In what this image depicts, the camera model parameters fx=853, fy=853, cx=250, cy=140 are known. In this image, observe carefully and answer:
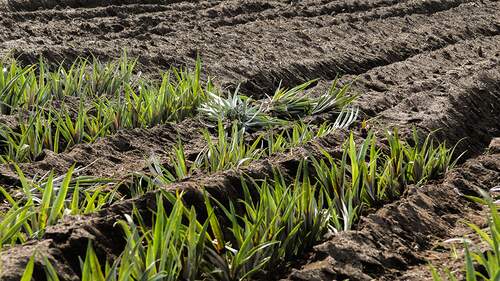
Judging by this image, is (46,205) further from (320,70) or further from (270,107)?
(320,70)

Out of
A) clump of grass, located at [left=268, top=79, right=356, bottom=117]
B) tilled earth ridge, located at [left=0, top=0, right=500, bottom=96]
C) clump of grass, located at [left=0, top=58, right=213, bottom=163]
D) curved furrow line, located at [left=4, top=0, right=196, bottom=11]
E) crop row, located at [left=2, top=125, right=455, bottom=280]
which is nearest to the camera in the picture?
crop row, located at [left=2, top=125, right=455, bottom=280]

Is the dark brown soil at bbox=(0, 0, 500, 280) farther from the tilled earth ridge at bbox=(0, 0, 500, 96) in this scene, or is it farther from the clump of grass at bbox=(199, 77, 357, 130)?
the clump of grass at bbox=(199, 77, 357, 130)

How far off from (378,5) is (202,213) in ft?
16.5

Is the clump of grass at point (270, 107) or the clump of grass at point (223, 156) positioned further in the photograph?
the clump of grass at point (270, 107)

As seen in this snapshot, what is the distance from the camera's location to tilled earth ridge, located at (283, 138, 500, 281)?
99.0 inches

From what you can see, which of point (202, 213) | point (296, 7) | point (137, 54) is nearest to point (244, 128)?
point (202, 213)

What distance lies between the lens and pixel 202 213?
2.82 m

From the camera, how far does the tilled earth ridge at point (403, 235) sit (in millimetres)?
2514

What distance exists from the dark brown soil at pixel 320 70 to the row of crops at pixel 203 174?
0.08 meters

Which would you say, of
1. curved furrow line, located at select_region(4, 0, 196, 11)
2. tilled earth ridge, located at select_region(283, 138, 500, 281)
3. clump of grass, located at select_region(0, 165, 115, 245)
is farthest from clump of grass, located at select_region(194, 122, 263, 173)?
curved furrow line, located at select_region(4, 0, 196, 11)

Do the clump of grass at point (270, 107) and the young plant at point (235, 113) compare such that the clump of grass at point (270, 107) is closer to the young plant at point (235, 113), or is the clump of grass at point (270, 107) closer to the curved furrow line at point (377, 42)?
the young plant at point (235, 113)

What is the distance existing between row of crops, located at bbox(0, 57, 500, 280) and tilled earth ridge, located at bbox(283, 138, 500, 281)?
0.31 feet

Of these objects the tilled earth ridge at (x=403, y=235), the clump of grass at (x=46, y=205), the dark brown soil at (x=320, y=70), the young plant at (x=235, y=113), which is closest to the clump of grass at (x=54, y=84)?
the dark brown soil at (x=320, y=70)

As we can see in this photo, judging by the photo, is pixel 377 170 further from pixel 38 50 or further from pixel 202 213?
pixel 38 50
